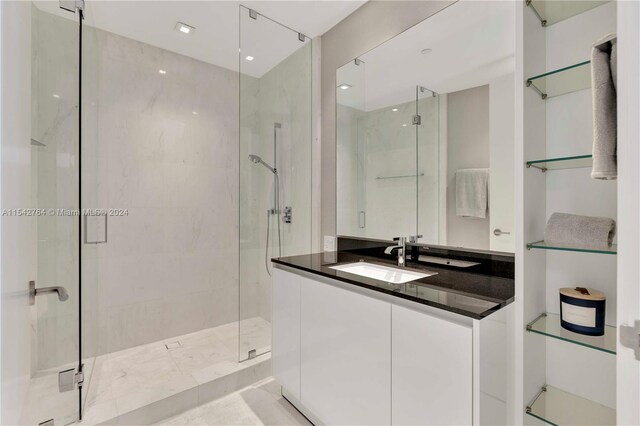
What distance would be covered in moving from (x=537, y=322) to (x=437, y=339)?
1.27ft

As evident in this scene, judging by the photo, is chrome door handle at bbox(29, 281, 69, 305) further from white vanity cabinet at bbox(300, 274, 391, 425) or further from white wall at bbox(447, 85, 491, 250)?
white wall at bbox(447, 85, 491, 250)

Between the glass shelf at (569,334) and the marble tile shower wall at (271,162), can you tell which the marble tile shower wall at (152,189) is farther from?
the glass shelf at (569,334)

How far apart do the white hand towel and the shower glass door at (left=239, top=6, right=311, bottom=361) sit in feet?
3.89

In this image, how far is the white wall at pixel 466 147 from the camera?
1.42 metres

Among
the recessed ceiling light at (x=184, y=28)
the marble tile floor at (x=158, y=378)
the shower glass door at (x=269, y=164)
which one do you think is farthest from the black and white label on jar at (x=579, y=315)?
the recessed ceiling light at (x=184, y=28)

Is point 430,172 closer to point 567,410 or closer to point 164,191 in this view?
point 567,410

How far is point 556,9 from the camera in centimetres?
109

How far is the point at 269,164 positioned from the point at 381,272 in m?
1.18

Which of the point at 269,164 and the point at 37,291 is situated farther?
the point at 269,164

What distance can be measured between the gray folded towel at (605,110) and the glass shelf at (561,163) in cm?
14

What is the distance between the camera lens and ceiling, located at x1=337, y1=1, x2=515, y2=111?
1376mm

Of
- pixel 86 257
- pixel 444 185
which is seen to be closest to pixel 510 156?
pixel 444 185

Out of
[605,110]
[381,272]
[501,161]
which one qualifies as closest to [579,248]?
[605,110]
